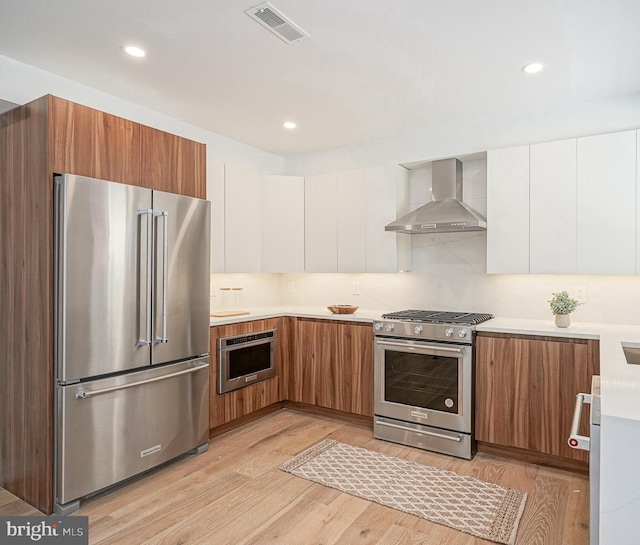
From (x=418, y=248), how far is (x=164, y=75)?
2.52m

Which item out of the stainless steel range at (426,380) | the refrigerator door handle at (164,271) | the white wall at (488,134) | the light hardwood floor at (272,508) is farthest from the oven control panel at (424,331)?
the refrigerator door handle at (164,271)

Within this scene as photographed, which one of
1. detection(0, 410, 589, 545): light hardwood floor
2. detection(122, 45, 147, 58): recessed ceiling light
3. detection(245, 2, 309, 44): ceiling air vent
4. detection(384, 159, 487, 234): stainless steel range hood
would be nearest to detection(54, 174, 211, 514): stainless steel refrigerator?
detection(0, 410, 589, 545): light hardwood floor

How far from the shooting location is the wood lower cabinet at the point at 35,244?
2385 millimetres

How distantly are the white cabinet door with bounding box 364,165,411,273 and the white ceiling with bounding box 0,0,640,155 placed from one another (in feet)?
1.85

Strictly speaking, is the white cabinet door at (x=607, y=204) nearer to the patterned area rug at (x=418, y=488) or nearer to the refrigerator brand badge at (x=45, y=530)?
the patterned area rug at (x=418, y=488)

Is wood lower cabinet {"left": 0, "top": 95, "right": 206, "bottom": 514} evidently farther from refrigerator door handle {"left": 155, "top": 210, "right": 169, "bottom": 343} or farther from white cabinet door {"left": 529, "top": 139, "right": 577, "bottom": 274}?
white cabinet door {"left": 529, "top": 139, "right": 577, "bottom": 274}

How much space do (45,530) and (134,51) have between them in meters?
2.59

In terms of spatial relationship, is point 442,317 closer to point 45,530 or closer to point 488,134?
point 488,134

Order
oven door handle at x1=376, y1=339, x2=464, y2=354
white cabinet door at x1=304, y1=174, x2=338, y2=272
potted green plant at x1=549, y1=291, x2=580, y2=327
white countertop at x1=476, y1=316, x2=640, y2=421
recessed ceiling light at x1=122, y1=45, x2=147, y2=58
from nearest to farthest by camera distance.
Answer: white countertop at x1=476, y1=316, x2=640, y2=421 < recessed ceiling light at x1=122, y1=45, x2=147, y2=58 < potted green plant at x1=549, y1=291, x2=580, y2=327 < oven door handle at x1=376, y1=339, x2=464, y2=354 < white cabinet door at x1=304, y1=174, x2=338, y2=272

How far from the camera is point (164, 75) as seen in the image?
2.88m

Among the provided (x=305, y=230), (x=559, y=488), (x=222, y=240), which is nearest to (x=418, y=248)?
(x=305, y=230)

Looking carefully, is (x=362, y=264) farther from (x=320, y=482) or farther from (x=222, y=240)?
(x=320, y=482)

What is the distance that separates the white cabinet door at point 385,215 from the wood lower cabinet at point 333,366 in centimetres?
64

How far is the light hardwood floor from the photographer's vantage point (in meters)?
2.23
